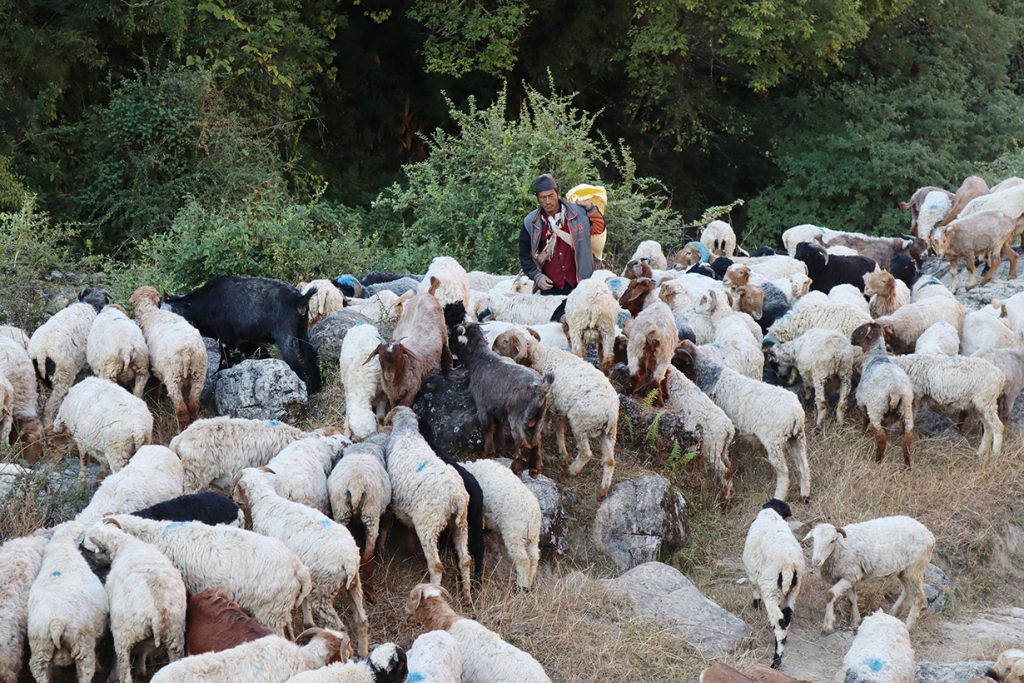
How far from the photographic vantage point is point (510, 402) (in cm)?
751

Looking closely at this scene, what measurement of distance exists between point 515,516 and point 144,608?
2.33 metres

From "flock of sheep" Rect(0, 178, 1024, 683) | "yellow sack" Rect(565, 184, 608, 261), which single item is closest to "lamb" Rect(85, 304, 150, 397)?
"flock of sheep" Rect(0, 178, 1024, 683)

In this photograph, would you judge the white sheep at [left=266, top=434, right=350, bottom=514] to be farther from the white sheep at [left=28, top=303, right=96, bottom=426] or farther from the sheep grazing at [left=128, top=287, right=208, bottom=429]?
the white sheep at [left=28, top=303, right=96, bottom=426]

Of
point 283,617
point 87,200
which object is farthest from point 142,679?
point 87,200

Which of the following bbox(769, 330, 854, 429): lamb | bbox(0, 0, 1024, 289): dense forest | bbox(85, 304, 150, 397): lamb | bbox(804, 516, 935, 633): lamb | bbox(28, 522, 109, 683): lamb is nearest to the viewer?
bbox(28, 522, 109, 683): lamb

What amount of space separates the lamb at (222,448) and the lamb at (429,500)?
32.3 inches

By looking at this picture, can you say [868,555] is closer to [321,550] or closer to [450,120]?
[321,550]

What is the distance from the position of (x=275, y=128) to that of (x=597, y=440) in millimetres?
10282

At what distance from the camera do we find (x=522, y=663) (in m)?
5.48

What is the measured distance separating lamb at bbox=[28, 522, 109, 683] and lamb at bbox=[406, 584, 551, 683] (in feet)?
5.18

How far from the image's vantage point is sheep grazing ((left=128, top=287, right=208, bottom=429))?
7.95 m

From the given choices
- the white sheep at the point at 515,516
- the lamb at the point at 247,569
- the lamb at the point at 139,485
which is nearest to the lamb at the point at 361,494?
the white sheep at the point at 515,516

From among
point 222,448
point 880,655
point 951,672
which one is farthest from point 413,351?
point 951,672

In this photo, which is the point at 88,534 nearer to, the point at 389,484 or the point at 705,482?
the point at 389,484
